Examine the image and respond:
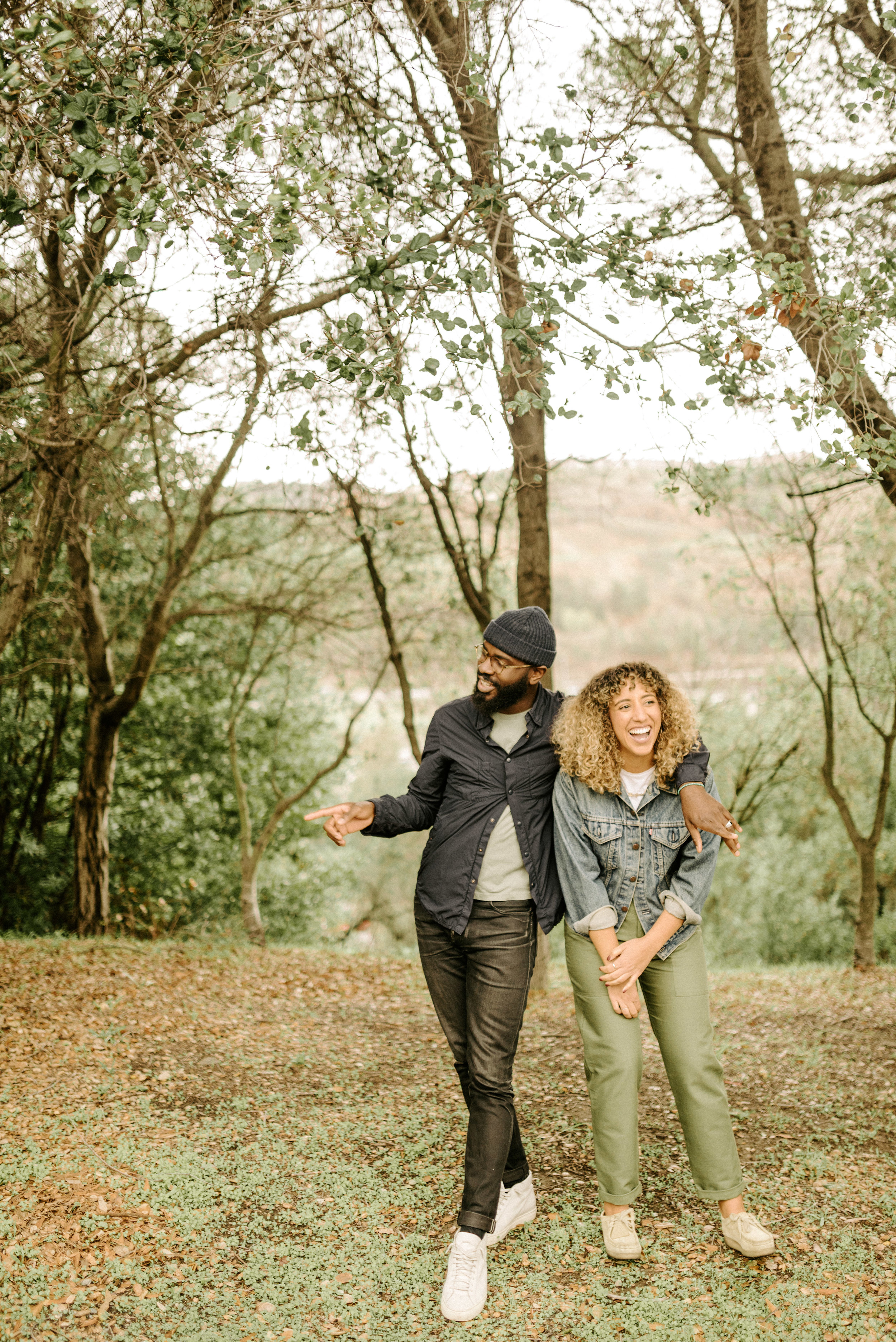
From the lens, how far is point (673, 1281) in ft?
9.75

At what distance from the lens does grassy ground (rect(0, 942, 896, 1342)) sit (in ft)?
9.21

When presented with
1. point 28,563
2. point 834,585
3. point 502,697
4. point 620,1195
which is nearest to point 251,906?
point 28,563

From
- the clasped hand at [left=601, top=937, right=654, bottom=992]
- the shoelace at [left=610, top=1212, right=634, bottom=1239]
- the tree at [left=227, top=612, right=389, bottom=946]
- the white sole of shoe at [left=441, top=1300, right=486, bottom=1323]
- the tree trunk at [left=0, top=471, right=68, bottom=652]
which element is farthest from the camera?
the tree at [left=227, top=612, right=389, bottom=946]

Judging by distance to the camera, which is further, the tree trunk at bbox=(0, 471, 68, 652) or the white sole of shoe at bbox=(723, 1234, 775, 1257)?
the tree trunk at bbox=(0, 471, 68, 652)

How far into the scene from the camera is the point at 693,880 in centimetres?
303

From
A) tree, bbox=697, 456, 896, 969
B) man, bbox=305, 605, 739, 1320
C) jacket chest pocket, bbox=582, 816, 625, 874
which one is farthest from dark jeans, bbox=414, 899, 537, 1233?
tree, bbox=697, 456, 896, 969

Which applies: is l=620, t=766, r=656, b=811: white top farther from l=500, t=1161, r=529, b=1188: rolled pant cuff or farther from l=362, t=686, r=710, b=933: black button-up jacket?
l=500, t=1161, r=529, b=1188: rolled pant cuff

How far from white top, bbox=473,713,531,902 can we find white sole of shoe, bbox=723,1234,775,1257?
126cm

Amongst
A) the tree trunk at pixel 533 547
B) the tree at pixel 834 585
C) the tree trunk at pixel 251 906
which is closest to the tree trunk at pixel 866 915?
the tree at pixel 834 585

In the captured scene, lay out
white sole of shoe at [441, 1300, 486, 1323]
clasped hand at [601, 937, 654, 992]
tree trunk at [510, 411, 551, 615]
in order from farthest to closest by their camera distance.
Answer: tree trunk at [510, 411, 551, 615] < clasped hand at [601, 937, 654, 992] < white sole of shoe at [441, 1300, 486, 1323]

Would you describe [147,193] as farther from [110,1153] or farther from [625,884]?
[110,1153]

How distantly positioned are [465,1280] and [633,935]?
44.5 inches

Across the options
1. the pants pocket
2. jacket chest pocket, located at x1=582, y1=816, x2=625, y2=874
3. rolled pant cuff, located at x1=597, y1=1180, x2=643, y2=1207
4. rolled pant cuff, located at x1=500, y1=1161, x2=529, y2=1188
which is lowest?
rolled pant cuff, located at x1=500, y1=1161, x2=529, y2=1188

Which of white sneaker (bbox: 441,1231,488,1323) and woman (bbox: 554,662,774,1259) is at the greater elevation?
woman (bbox: 554,662,774,1259)
